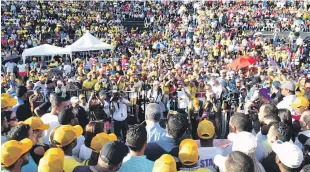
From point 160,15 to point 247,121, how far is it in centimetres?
2753

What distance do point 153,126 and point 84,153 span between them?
39.4 inches

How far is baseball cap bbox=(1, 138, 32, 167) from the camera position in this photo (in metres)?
3.28

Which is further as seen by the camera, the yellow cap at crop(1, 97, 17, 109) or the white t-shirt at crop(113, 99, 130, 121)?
the white t-shirt at crop(113, 99, 130, 121)

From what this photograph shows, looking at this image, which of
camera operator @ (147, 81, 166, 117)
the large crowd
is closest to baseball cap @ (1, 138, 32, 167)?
the large crowd

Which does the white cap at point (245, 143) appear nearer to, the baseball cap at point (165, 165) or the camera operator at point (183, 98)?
the baseball cap at point (165, 165)

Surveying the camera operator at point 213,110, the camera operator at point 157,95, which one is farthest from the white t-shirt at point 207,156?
the camera operator at point 157,95

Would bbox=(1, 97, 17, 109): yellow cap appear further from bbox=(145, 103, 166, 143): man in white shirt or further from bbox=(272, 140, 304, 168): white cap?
bbox=(272, 140, 304, 168): white cap

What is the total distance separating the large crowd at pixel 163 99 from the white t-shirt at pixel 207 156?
0.04ft

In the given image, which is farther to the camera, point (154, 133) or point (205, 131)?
point (154, 133)

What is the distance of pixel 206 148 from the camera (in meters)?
4.09

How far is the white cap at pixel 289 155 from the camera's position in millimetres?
3299

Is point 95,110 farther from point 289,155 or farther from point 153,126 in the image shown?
point 289,155

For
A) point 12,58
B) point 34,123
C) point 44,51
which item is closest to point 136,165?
point 34,123

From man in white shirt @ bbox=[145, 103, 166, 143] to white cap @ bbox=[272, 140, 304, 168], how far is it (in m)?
1.68
